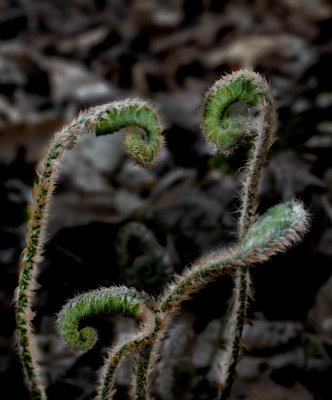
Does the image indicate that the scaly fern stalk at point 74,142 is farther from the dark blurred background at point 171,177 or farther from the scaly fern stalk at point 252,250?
the scaly fern stalk at point 252,250

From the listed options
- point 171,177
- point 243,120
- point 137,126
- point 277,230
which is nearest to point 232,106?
point 243,120

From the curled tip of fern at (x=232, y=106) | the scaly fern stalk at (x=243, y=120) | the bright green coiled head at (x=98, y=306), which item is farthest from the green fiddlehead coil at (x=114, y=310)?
the curled tip of fern at (x=232, y=106)

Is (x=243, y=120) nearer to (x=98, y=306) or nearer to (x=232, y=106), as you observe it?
(x=232, y=106)

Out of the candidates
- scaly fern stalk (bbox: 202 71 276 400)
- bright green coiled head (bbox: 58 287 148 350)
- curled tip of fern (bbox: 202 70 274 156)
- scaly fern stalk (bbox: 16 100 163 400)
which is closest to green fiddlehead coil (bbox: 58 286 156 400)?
bright green coiled head (bbox: 58 287 148 350)

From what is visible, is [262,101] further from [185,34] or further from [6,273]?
[185,34]

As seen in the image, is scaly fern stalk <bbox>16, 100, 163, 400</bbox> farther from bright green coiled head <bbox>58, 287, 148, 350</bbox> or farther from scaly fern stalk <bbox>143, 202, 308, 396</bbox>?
scaly fern stalk <bbox>143, 202, 308, 396</bbox>

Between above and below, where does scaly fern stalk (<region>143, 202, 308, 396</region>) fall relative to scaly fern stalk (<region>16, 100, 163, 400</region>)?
below

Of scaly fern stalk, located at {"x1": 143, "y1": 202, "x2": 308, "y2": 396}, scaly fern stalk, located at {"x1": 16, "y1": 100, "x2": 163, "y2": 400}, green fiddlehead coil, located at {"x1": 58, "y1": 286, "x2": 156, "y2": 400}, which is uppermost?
scaly fern stalk, located at {"x1": 16, "y1": 100, "x2": 163, "y2": 400}
